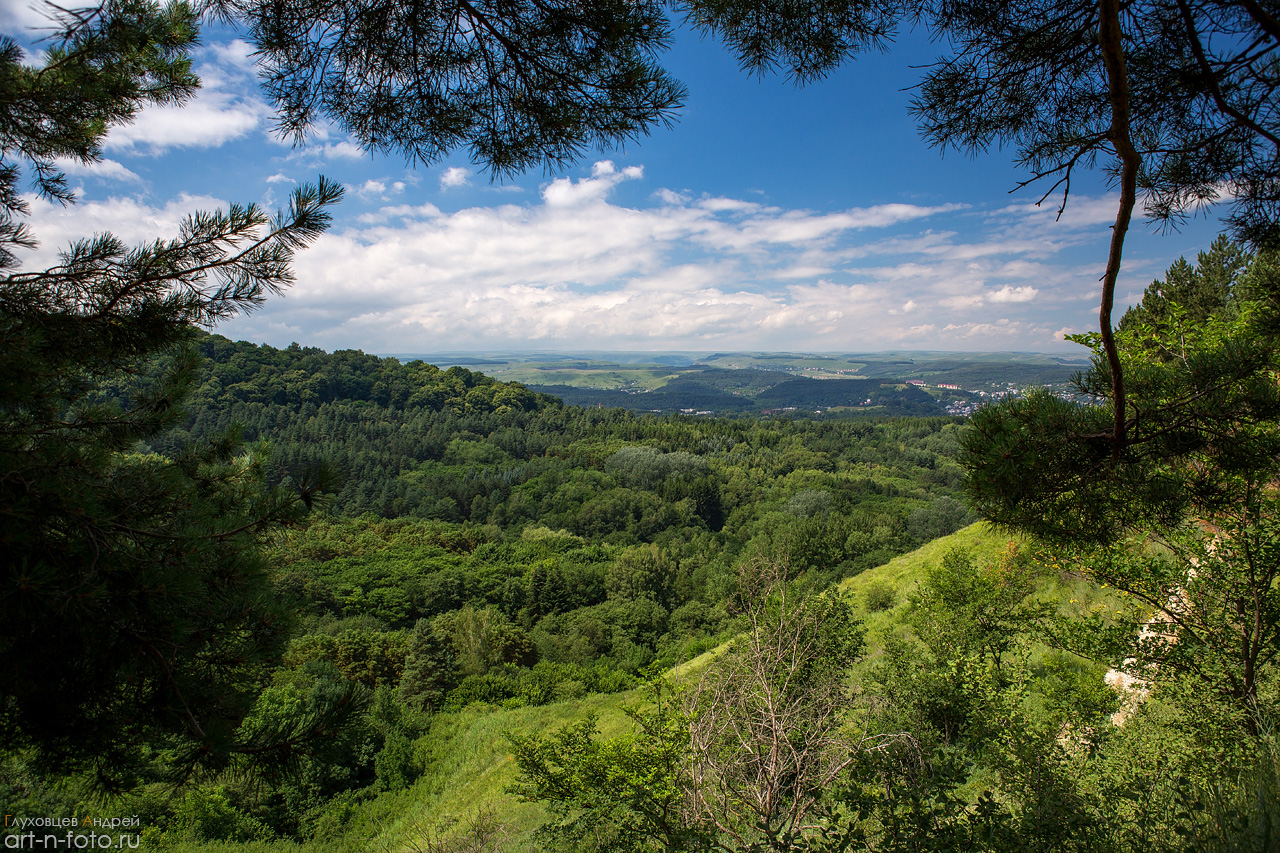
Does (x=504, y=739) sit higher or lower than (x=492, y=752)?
higher

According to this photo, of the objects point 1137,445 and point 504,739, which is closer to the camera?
point 1137,445

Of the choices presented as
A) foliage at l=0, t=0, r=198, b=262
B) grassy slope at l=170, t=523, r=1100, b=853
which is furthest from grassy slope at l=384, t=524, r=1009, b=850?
foliage at l=0, t=0, r=198, b=262

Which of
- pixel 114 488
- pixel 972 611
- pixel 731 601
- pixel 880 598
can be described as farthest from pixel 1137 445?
pixel 880 598

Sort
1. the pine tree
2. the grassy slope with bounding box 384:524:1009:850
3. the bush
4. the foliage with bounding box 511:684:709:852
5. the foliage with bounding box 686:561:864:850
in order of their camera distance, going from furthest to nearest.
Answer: the bush < the grassy slope with bounding box 384:524:1009:850 < the foliage with bounding box 511:684:709:852 < the foliage with bounding box 686:561:864:850 < the pine tree

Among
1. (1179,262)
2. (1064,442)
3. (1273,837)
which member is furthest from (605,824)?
(1179,262)

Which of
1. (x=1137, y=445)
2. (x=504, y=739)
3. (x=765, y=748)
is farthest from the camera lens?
(x=504, y=739)

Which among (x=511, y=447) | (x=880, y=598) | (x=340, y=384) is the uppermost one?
(x=340, y=384)

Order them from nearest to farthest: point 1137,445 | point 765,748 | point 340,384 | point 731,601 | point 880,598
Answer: point 1137,445 < point 765,748 < point 731,601 < point 880,598 < point 340,384

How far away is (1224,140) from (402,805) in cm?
2096

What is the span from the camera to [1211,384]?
2.30 m

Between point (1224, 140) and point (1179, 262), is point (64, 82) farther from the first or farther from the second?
point (1179, 262)

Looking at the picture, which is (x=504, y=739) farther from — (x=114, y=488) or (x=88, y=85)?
(x=88, y=85)

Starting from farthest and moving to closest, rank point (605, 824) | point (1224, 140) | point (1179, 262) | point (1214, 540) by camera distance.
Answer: point (1179, 262)
point (605, 824)
point (1214, 540)
point (1224, 140)

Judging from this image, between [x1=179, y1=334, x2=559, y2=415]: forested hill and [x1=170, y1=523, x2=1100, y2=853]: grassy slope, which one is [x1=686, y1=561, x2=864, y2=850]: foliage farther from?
[x1=179, y1=334, x2=559, y2=415]: forested hill
